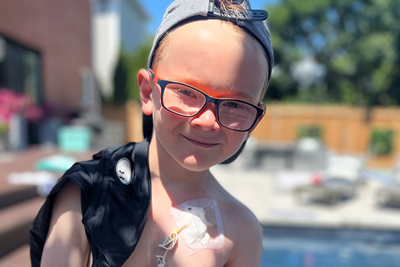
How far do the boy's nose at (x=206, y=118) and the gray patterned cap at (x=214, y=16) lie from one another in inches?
10.8

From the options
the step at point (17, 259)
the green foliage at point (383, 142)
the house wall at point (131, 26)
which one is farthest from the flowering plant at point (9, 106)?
the green foliage at point (383, 142)

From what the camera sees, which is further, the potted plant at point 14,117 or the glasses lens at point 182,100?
the potted plant at point 14,117

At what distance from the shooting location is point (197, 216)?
1078mm

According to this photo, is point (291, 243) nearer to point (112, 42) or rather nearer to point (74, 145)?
point (74, 145)

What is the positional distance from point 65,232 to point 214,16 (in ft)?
2.57

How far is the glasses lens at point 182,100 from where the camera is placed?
915 millimetres

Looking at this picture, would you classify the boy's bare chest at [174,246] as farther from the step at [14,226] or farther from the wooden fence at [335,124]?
the wooden fence at [335,124]

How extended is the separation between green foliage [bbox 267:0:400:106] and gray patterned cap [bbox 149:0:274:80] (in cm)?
1460

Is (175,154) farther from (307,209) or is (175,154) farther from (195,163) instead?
(307,209)

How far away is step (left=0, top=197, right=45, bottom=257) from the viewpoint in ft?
9.19

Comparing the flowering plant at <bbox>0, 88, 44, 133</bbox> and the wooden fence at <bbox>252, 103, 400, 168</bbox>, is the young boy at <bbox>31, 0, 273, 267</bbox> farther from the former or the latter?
the wooden fence at <bbox>252, 103, 400, 168</bbox>

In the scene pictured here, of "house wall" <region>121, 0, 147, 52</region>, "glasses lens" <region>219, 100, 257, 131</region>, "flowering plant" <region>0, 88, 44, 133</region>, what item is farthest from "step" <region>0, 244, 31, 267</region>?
"house wall" <region>121, 0, 147, 52</region>

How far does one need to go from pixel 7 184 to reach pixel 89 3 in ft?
30.6

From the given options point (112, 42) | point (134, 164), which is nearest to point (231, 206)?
point (134, 164)
